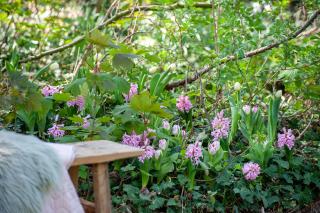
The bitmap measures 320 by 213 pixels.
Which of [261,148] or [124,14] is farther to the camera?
[124,14]

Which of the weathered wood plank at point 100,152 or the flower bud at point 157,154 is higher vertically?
the weathered wood plank at point 100,152

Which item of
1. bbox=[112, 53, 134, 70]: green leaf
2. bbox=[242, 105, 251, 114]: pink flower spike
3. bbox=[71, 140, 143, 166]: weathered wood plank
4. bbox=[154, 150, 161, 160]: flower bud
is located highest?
bbox=[112, 53, 134, 70]: green leaf

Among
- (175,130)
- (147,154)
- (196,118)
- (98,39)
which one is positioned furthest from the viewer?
(196,118)

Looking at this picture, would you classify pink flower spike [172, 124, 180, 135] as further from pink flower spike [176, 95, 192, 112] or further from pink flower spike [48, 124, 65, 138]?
pink flower spike [48, 124, 65, 138]

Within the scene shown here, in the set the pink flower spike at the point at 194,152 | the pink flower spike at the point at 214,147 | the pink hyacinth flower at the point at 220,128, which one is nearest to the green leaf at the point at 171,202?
the pink flower spike at the point at 194,152

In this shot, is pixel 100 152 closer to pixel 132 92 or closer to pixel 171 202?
pixel 171 202

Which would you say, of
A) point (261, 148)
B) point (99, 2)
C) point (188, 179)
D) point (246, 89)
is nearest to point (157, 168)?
point (188, 179)

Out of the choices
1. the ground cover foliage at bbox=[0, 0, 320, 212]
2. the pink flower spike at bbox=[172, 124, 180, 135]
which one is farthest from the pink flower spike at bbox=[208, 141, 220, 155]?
the pink flower spike at bbox=[172, 124, 180, 135]

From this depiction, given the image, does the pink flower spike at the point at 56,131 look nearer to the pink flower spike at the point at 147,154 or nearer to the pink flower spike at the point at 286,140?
the pink flower spike at the point at 147,154

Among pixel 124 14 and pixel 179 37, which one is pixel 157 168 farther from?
pixel 124 14

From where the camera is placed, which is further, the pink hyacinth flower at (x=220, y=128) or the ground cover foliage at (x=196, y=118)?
the pink hyacinth flower at (x=220, y=128)

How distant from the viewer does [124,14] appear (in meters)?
4.62

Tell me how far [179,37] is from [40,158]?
185cm

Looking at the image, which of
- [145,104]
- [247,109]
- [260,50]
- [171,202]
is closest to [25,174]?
[145,104]
